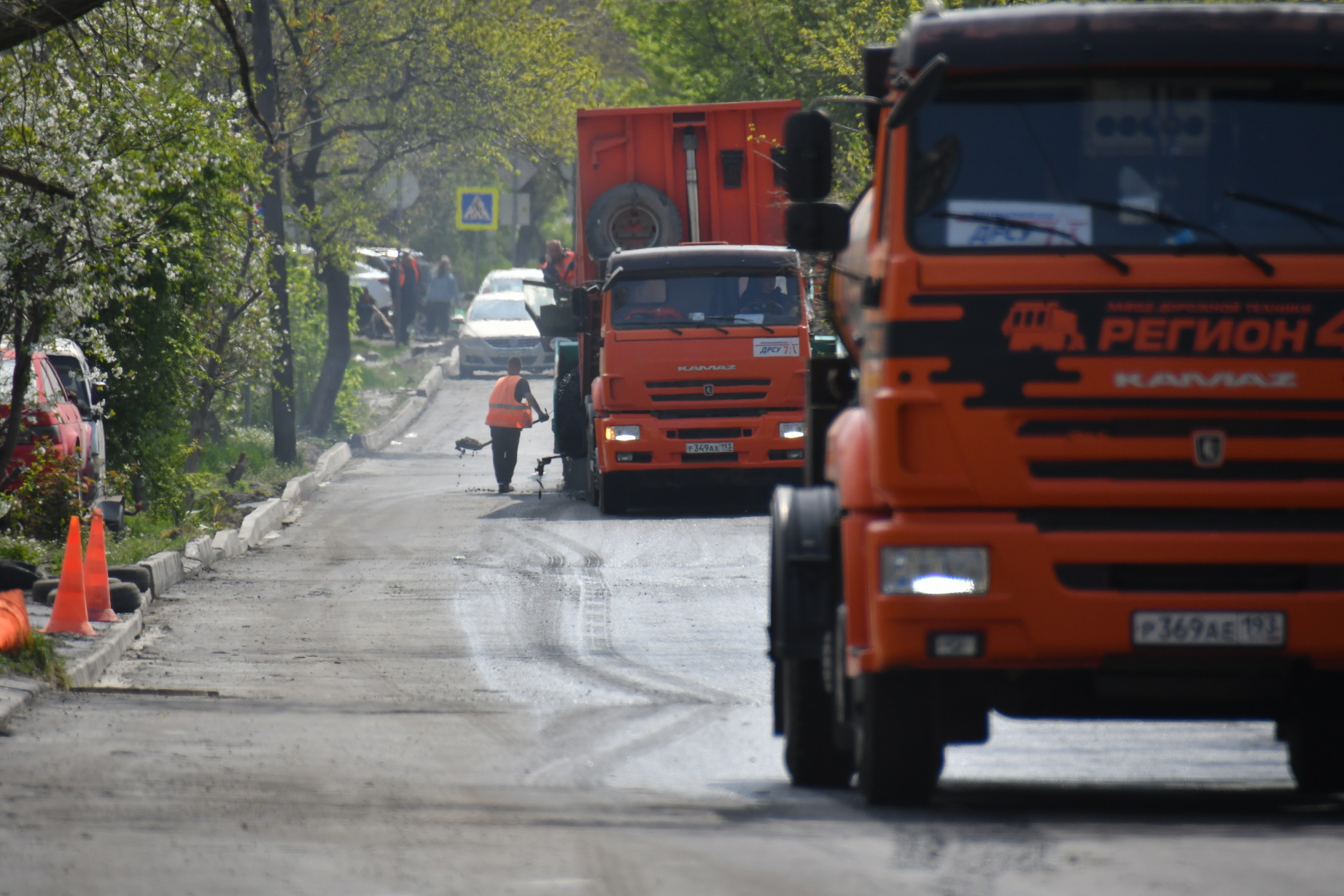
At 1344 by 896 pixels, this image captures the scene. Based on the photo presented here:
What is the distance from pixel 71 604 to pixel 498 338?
26816 millimetres

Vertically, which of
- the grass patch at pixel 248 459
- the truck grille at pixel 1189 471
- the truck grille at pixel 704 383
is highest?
the truck grille at pixel 1189 471

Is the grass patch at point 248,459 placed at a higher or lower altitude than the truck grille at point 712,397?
lower

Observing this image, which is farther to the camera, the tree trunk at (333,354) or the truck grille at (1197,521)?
the tree trunk at (333,354)

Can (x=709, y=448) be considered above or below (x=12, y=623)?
above

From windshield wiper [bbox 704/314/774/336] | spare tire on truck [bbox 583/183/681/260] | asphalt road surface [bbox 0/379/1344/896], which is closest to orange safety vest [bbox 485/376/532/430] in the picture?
spare tire on truck [bbox 583/183/681/260]

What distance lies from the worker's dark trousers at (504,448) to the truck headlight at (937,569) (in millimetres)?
17405

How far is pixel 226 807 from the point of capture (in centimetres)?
677

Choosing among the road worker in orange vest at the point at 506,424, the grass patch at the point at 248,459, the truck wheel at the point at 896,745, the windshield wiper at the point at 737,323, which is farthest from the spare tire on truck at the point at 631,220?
the truck wheel at the point at 896,745

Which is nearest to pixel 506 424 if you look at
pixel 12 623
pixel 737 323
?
pixel 737 323

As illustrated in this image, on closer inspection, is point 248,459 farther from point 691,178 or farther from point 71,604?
point 71,604

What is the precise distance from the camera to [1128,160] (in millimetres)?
6133

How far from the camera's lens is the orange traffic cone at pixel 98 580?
12.7 meters

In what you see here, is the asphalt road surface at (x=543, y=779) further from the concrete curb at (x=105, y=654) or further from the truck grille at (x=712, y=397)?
the truck grille at (x=712, y=397)

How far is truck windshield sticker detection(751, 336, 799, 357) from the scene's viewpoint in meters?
18.6
